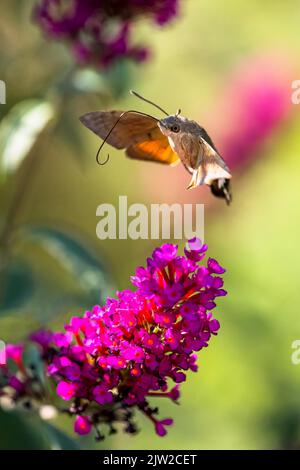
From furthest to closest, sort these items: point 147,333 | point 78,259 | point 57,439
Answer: point 78,259 < point 57,439 < point 147,333

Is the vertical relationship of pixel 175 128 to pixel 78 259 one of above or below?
above

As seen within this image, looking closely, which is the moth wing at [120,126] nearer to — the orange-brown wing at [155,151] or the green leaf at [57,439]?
the orange-brown wing at [155,151]

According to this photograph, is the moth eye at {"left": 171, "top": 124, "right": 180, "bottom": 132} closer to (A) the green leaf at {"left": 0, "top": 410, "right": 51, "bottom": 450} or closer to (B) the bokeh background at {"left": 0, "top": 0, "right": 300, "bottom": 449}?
(B) the bokeh background at {"left": 0, "top": 0, "right": 300, "bottom": 449}

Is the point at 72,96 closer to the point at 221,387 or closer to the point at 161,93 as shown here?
the point at 221,387

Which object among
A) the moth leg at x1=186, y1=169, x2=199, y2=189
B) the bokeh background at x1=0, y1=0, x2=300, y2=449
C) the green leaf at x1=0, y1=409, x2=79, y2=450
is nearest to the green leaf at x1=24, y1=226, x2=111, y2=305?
the bokeh background at x1=0, y1=0, x2=300, y2=449

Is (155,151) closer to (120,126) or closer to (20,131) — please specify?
(120,126)

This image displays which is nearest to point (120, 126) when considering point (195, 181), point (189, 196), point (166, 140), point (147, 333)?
point (166, 140)

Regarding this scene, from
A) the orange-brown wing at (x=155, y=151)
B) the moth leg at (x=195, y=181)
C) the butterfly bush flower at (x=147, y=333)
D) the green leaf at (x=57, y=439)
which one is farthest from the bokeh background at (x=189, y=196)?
the moth leg at (x=195, y=181)
